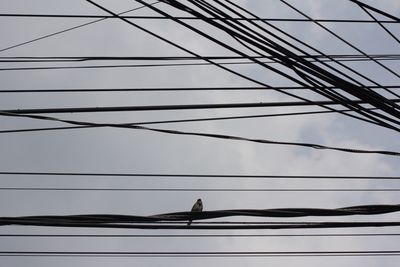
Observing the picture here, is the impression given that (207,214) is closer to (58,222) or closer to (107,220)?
(107,220)

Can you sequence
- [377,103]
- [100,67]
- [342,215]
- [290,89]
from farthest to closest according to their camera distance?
[100,67] → [290,89] → [342,215] → [377,103]

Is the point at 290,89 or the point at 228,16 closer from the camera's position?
the point at 228,16

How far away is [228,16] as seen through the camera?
4688mm

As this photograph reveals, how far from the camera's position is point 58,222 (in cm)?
491

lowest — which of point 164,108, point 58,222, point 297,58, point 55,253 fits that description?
point 55,253

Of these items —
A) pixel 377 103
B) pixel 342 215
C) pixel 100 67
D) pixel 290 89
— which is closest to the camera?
pixel 377 103

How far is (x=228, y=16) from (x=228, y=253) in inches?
95.1

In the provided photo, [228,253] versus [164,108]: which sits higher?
[164,108]

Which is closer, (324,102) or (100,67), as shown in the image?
(324,102)

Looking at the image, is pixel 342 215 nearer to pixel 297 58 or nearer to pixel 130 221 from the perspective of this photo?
pixel 297 58

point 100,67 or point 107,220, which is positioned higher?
point 100,67

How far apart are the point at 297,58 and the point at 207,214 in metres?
1.26

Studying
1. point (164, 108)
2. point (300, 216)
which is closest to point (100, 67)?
point (164, 108)

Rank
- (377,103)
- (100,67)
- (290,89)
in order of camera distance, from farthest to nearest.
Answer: (100,67), (290,89), (377,103)
